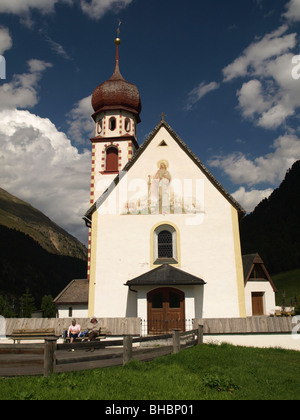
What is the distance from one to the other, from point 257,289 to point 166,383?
1317 inches

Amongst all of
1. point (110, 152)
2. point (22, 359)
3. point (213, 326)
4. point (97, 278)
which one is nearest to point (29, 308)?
point (110, 152)

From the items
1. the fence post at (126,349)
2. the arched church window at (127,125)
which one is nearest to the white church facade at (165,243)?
the fence post at (126,349)

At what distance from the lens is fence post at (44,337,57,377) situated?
8.11m

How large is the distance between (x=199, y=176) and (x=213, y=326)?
362 inches

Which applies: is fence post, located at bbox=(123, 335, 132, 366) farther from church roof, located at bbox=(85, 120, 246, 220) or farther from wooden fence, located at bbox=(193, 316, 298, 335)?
church roof, located at bbox=(85, 120, 246, 220)

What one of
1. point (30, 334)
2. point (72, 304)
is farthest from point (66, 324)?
point (72, 304)

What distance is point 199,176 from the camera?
70.8 feet

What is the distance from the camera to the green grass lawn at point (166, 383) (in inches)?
271

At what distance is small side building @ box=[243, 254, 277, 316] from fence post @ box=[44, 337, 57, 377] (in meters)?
32.6

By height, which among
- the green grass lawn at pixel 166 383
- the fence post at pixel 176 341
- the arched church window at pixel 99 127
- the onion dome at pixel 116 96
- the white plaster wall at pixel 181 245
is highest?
the onion dome at pixel 116 96

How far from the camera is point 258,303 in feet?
128

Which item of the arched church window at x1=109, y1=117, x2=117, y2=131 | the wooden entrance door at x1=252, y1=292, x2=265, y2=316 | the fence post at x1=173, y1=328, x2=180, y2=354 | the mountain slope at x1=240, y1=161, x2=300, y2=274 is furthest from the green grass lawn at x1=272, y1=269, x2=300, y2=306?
the fence post at x1=173, y1=328, x2=180, y2=354

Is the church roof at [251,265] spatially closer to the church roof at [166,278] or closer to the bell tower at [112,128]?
the bell tower at [112,128]

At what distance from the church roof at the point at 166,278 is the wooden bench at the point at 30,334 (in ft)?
15.7
